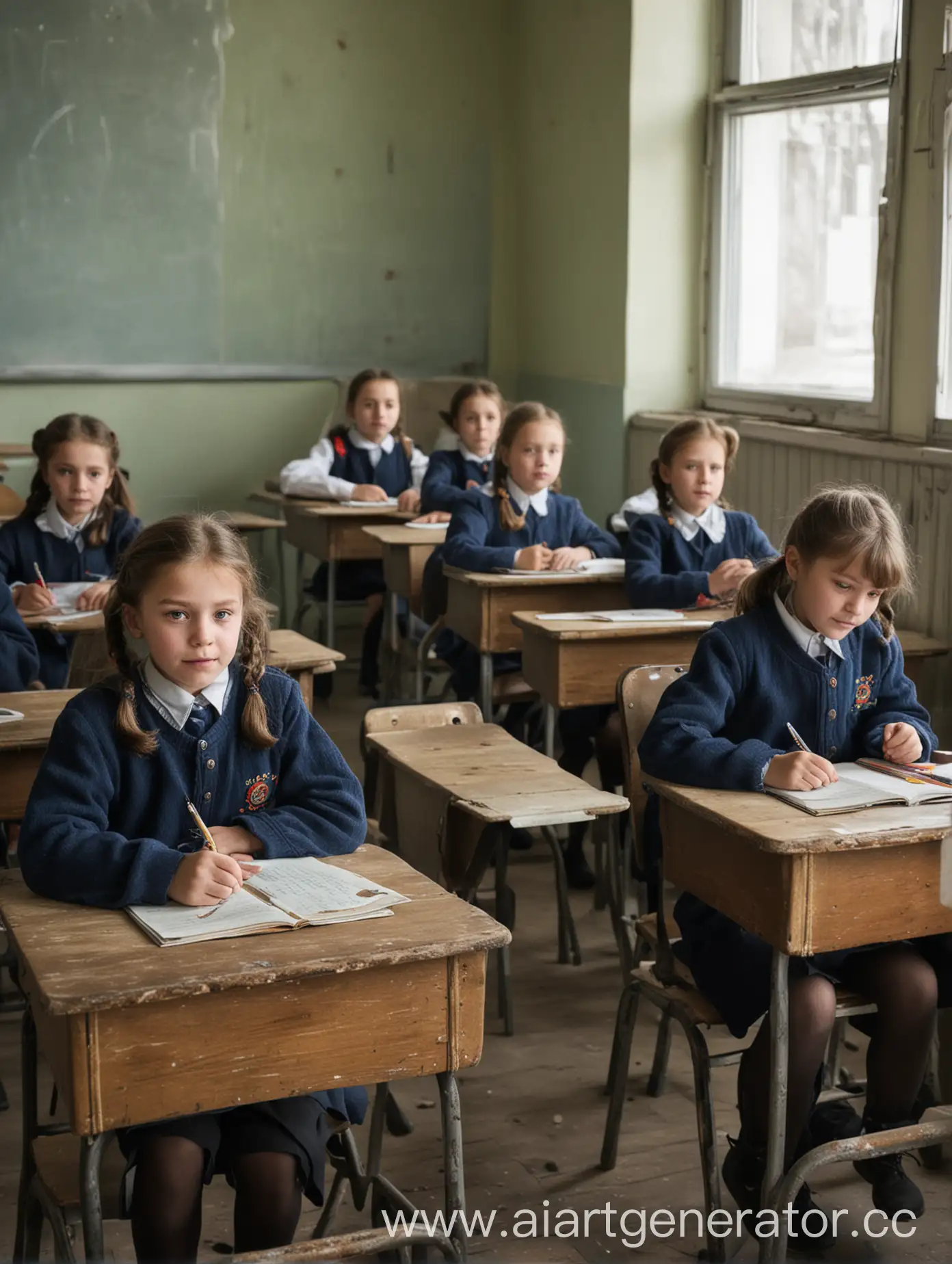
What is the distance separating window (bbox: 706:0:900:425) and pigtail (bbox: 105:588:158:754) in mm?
3199

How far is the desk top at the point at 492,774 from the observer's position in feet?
8.15

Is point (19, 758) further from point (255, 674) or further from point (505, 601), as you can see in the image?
point (505, 601)

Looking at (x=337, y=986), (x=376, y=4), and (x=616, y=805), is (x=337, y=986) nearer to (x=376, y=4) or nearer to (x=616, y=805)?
(x=616, y=805)

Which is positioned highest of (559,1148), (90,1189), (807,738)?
(807,738)

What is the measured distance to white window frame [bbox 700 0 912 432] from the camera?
173 inches

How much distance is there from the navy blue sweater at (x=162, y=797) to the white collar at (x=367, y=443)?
153 inches

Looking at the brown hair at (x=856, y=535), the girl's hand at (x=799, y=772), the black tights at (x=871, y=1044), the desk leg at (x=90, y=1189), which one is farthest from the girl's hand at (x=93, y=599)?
the desk leg at (x=90, y=1189)

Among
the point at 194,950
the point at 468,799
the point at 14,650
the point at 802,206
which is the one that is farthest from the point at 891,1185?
the point at 802,206

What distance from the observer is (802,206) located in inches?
204

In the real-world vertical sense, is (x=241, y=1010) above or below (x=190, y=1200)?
above

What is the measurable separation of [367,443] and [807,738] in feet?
12.1

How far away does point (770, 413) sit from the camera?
521 cm

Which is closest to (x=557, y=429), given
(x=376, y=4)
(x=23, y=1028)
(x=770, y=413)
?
(x=770, y=413)

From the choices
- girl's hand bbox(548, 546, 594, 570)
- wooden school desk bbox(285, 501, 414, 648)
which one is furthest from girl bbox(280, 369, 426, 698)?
girl's hand bbox(548, 546, 594, 570)
